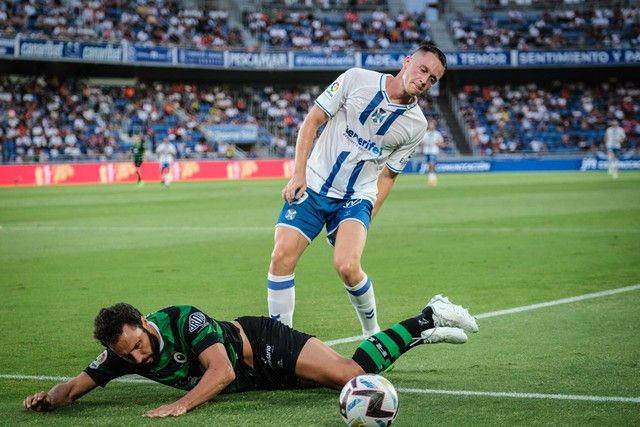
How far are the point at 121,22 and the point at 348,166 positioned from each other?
4669 centimetres

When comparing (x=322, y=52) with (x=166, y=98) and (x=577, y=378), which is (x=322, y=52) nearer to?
(x=166, y=98)

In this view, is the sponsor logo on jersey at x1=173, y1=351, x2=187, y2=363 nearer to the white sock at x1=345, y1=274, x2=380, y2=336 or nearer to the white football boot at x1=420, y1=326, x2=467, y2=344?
the white football boot at x1=420, y1=326, x2=467, y2=344

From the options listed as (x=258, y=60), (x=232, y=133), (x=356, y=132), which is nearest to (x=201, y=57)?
(x=258, y=60)

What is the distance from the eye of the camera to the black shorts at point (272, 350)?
5.92 metres

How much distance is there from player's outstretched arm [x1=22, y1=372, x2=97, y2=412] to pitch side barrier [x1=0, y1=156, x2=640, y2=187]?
118ft

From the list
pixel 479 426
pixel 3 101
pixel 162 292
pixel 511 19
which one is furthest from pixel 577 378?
pixel 511 19

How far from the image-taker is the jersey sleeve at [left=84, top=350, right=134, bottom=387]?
18.7 ft

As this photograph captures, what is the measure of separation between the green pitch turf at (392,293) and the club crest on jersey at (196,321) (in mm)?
476

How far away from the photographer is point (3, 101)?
1800 inches

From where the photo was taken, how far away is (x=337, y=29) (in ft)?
197

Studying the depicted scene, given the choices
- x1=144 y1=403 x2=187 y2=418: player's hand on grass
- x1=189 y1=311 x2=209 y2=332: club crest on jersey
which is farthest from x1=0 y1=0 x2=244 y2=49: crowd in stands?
x1=144 y1=403 x2=187 y2=418: player's hand on grass

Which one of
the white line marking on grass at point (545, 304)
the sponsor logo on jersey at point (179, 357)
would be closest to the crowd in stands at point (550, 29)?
the white line marking on grass at point (545, 304)

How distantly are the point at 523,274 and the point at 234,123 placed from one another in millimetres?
41754

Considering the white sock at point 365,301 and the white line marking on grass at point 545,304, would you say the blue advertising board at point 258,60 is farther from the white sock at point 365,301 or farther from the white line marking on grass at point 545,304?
the white sock at point 365,301
